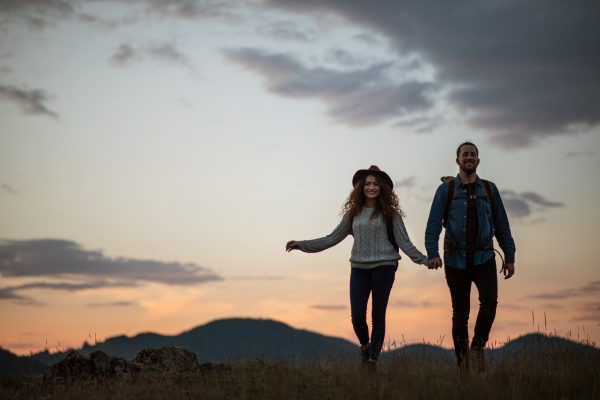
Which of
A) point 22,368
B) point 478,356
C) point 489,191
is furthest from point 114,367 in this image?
point 489,191

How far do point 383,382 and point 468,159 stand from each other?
10.4 ft

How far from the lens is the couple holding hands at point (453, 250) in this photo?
747 centimetres

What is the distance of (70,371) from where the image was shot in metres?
9.20

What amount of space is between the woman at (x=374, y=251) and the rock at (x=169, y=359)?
3.04 meters

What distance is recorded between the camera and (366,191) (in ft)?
26.0

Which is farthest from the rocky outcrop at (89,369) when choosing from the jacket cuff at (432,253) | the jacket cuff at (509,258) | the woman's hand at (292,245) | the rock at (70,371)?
the jacket cuff at (509,258)

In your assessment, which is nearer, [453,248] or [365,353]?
[453,248]

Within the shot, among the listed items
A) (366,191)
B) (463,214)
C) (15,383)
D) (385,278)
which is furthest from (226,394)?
(15,383)

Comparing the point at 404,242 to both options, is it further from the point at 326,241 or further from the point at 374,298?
the point at 326,241

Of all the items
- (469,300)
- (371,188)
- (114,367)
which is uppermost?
(371,188)

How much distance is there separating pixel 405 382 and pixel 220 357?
11.5 ft

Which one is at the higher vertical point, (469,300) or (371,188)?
(371,188)

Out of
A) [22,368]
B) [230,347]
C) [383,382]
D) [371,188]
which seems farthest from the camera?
[22,368]

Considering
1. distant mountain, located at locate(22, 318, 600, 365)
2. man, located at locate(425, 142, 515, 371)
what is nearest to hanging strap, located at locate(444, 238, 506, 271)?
man, located at locate(425, 142, 515, 371)
